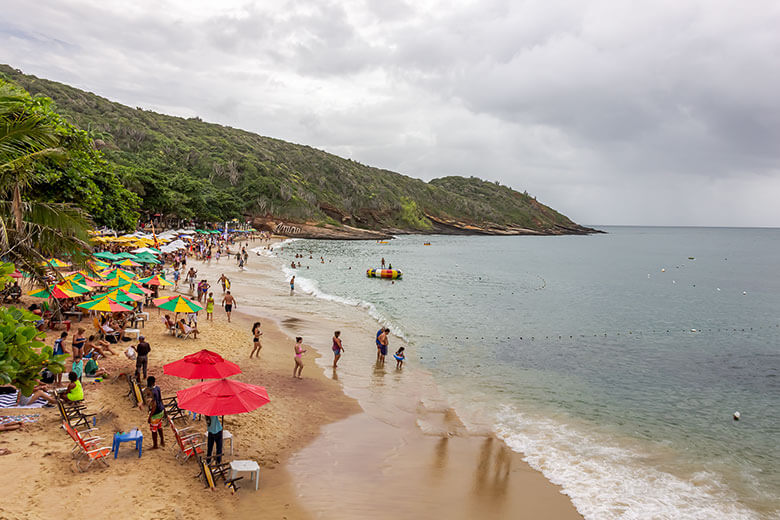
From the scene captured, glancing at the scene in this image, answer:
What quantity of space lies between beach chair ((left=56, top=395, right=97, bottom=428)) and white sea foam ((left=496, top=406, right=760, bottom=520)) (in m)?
9.69

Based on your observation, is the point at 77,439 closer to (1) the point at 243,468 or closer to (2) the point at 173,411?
(2) the point at 173,411

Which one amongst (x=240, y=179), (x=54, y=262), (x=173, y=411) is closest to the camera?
(x=173, y=411)

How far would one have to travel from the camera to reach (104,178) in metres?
27.9

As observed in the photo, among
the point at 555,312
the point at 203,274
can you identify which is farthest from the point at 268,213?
the point at 555,312

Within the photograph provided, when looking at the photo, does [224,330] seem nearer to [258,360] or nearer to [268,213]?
[258,360]

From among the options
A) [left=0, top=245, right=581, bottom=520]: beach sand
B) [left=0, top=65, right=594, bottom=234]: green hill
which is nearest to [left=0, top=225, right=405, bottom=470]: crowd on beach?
[left=0, top=245, right=581, bottom=520]: beach sand

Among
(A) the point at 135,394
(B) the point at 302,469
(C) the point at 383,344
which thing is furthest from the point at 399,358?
(A) the point at 135,394

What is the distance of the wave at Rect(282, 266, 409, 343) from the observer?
23.6 metres

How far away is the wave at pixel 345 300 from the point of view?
77.4 feet

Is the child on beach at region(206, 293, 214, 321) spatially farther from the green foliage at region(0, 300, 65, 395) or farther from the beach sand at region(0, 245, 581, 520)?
the green foliage at region(0, 300, 65, 395)

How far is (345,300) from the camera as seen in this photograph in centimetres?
3088

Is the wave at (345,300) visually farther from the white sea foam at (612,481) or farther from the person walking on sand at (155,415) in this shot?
the person walking on sand at (155,415)

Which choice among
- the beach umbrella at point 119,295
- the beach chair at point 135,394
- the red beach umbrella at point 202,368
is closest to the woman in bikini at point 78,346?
the beach chair at point 135,394

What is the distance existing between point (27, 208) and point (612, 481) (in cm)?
1248
